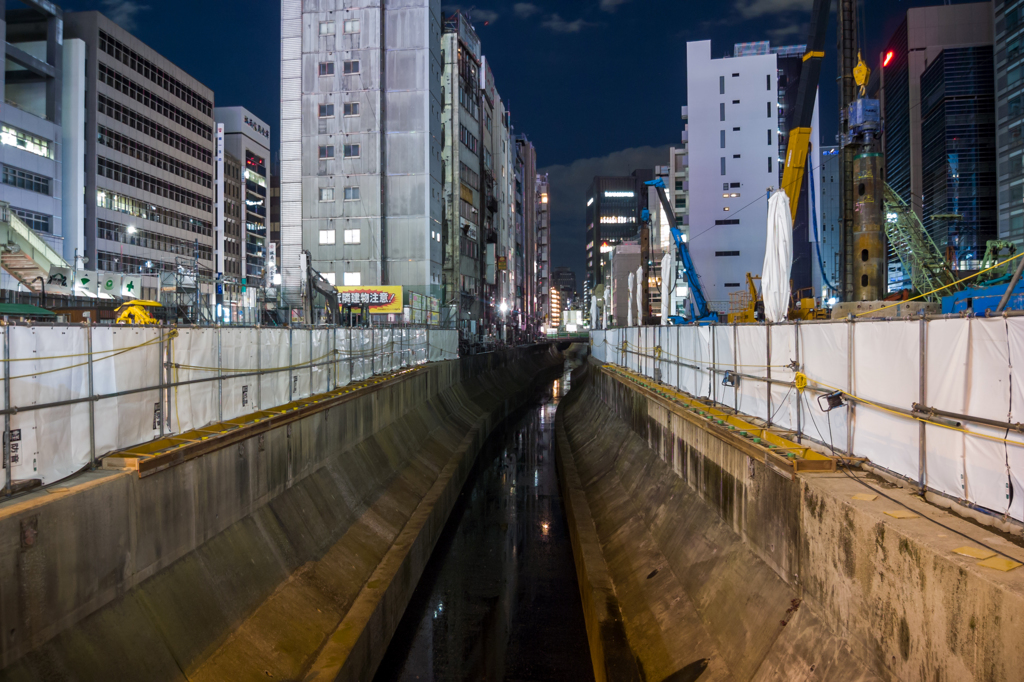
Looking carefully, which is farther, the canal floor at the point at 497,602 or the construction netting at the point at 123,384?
→ the canal floor at the point at 497,602

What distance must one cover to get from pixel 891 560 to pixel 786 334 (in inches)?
190

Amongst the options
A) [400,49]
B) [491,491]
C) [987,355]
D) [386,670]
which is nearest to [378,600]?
[386,670]

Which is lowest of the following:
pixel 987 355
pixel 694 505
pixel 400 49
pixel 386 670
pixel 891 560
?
pixel 386 670

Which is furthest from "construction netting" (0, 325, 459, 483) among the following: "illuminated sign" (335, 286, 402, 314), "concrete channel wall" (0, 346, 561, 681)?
"illuminated sign" (335, 286, 402, 314)

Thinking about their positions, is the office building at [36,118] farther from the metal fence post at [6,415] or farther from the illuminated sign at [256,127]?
the metal fence post at [6,415]

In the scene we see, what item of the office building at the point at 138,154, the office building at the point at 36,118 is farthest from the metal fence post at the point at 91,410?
the office building at the point at 36,118

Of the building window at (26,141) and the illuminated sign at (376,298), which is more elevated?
the building window at (26,141)

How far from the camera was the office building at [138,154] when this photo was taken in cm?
6844

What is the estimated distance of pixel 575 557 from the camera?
51.8ft

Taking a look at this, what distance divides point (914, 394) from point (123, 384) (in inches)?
376

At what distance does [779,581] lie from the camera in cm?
713

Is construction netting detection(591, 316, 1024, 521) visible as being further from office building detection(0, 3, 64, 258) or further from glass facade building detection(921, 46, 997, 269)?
glass facade building detection(921, 46, 997, 269)

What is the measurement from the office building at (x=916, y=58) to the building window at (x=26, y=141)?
101001 millimetres

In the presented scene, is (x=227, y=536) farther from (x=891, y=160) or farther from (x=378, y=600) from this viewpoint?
(x=891, y=160)
